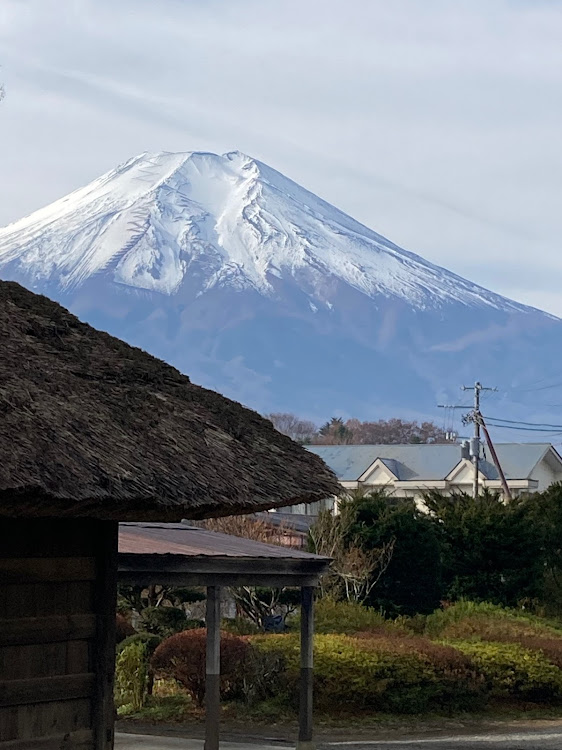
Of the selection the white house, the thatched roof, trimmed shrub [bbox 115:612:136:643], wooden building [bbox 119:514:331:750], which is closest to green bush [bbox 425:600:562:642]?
trimmed shrub [bbox 115:612:136:643]

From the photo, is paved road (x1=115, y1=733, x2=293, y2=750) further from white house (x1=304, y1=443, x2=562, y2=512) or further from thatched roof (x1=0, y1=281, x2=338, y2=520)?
white house (x1=304, y1=443, x2=562, y2=512)

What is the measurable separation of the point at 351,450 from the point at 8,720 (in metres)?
80.0

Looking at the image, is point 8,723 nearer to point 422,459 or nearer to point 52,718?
point 52,718

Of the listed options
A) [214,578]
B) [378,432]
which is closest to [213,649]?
[214,578]

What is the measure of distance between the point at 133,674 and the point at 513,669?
21.1 ft

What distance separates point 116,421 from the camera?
31.7ft

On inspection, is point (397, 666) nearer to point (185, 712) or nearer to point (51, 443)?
point (185, 712)

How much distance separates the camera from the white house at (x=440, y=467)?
76.4m

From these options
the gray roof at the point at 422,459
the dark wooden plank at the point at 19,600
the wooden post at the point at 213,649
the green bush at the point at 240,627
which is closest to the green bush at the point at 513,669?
the green bush at the point at 240,627

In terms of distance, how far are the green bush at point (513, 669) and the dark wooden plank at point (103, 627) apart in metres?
13.9

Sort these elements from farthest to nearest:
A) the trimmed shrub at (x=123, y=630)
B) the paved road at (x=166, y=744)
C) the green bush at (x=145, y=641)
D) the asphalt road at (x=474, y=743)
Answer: the green bush at (x=145, y=641)
the trimmed shrub at (x=123, y=630)
the asphalt road at (x=474, y=743)
the paved road at (x=166, y=744)

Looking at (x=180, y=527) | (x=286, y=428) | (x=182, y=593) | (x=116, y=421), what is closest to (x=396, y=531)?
(x=182, y=593)

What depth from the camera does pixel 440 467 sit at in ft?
268

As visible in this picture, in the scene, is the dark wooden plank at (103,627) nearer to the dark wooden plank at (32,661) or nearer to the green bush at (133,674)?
the dark wooden plank at (32,661)
